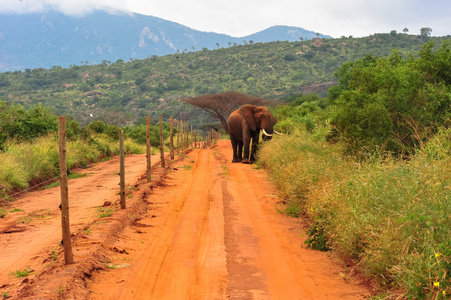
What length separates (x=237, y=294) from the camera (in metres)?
6.21

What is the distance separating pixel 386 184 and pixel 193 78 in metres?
86.4

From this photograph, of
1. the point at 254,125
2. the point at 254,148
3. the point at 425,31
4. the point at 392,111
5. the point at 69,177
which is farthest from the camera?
the point at 425,31

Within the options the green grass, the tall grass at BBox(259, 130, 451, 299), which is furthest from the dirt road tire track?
the green grass

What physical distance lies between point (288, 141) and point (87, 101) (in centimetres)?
6756

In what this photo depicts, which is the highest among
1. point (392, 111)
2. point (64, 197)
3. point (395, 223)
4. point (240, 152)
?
point (392, 111)

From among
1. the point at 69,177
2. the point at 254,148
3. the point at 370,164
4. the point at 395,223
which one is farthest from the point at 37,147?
the point at 395,223

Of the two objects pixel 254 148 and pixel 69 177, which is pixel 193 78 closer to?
pixel 254 148

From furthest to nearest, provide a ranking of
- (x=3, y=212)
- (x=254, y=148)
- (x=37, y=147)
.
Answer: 1. (x=254, y=148)
2. (x=37, y=147)
3. (x=3, y=212)

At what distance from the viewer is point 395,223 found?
6.46 meters

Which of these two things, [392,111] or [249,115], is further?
[249,115]

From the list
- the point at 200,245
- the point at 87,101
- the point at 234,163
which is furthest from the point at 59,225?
the point at 87,101

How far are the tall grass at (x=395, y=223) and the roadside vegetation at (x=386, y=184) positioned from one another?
1cm

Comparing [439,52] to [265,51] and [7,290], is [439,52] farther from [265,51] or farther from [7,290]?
[265,51]

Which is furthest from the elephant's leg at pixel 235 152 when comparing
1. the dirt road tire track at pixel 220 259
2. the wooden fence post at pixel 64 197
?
the wooden fence post at pixel 64 197
